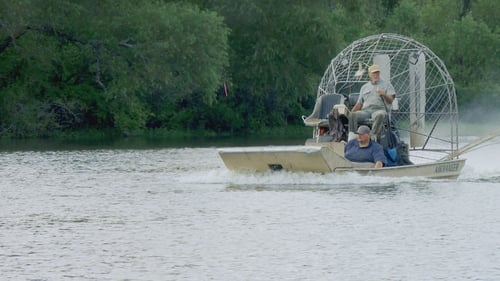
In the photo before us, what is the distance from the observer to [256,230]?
1938cm

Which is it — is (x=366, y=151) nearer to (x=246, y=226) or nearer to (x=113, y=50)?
(x=246, y=226)

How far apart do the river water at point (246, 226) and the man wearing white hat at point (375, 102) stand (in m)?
1.26

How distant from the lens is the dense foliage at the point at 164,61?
167 ft

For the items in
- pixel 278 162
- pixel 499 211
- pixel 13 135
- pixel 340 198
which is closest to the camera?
pixel 499 211

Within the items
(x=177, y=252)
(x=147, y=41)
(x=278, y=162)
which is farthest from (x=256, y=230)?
(x=147, y=41)

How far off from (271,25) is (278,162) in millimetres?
34087

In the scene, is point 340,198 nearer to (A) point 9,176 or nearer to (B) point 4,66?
(A) point 9,176

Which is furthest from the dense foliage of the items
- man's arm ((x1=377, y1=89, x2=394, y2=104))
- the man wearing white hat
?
man's arm ((x1=377, y1=89, x2=394, y2=104))

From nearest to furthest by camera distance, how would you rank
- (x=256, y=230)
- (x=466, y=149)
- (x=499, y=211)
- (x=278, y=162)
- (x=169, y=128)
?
(x=256, y=230), (x=499, y=211), (x=278, y=162), (x=466, y=149), (x=169, y=128)

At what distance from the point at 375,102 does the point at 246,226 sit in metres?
7.41

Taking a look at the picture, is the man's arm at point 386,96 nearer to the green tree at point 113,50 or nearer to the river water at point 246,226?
the river water at point 246,226

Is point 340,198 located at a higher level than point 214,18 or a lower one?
lower

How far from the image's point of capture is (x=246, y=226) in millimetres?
19797

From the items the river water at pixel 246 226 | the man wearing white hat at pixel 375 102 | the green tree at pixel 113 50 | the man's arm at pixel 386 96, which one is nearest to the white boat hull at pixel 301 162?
the river water at pixel 246 226
